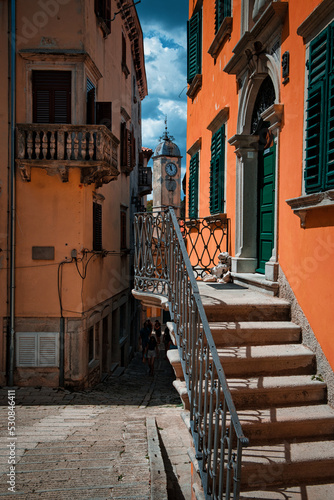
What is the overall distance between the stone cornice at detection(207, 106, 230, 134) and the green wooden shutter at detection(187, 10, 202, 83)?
2733 mm

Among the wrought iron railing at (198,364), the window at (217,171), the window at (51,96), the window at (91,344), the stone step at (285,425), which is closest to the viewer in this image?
the wrought iron railing at (198,364)

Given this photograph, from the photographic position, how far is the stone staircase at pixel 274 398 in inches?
134

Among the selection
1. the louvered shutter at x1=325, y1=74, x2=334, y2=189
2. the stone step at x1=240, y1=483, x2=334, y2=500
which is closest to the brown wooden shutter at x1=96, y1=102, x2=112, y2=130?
the louvered shutter at x1=325, y1=74, x2=334, y2=189

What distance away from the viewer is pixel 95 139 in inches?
455

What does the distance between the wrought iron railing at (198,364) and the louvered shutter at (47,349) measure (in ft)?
20.7

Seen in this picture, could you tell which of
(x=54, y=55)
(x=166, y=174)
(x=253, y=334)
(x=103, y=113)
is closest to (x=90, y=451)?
(x=253, y=334)

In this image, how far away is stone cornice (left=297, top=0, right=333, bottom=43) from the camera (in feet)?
13.6

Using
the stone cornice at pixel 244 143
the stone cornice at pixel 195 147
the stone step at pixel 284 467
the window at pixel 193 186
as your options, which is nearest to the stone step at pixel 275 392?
the stone step at pixel 284 467

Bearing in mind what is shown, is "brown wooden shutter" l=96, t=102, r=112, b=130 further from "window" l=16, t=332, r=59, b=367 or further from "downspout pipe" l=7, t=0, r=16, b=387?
"window" l=16, t=332, r=59, b=367

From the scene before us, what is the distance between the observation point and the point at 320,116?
432 cm

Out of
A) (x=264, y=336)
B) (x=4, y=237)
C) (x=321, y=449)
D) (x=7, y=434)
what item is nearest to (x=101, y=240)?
(x=4, y=237)

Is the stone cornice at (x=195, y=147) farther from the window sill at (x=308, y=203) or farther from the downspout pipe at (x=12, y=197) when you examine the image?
the window sill at (x=308, y=203)

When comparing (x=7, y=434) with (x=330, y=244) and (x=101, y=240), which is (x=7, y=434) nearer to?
(x=330, y=244)

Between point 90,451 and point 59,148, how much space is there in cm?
824
